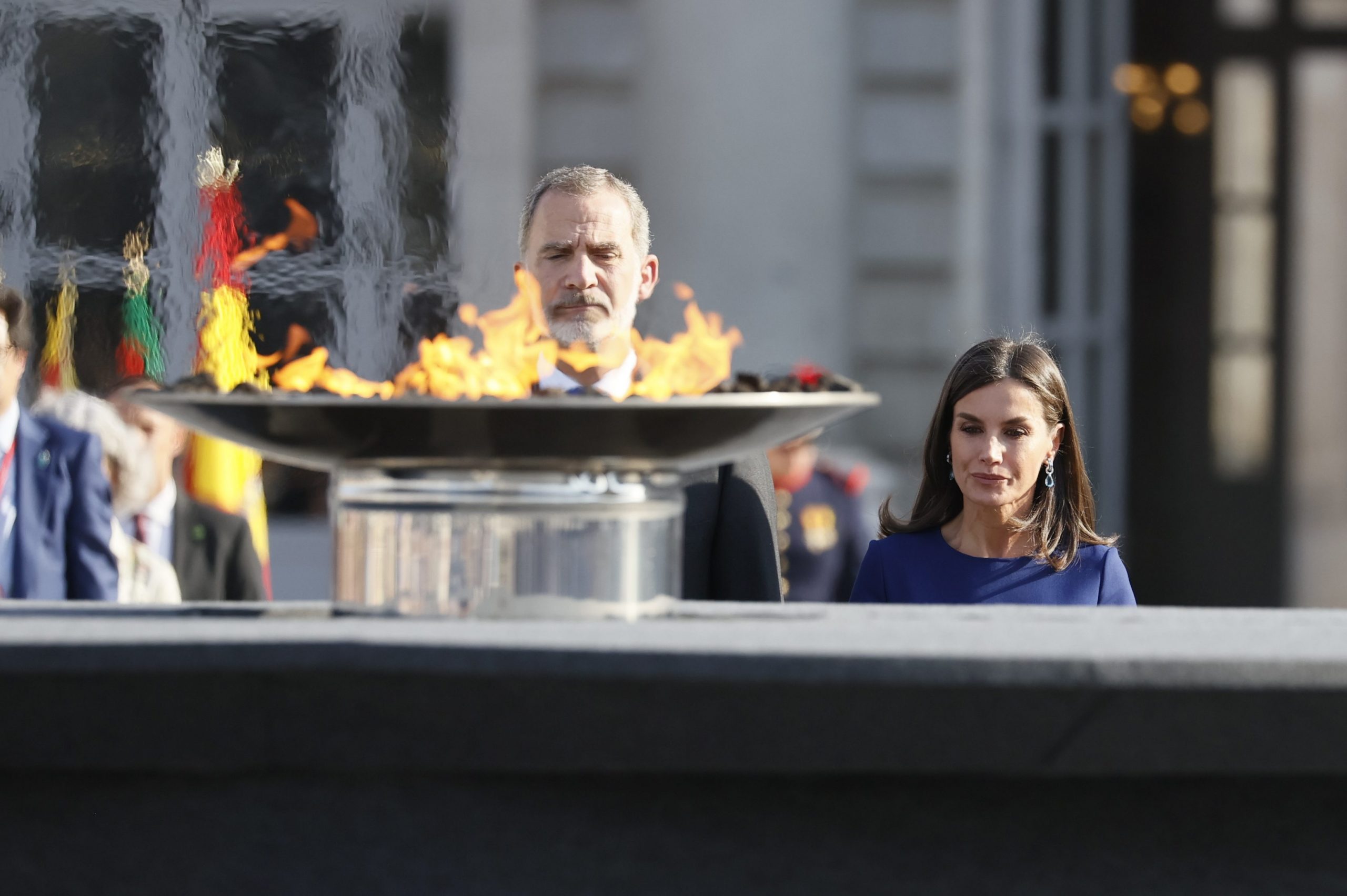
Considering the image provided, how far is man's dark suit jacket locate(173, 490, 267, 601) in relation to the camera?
428cm

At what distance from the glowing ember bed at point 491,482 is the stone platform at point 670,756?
2.8 inches

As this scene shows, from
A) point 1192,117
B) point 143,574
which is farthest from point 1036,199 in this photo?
point 143,574

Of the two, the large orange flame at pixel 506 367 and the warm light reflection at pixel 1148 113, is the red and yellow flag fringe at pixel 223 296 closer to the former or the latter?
the large orange flame at pixel 506 367

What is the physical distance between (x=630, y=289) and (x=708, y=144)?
4.02 metres

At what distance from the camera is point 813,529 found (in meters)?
5.20

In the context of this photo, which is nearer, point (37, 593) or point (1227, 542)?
point (37, 593)

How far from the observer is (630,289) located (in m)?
2.31

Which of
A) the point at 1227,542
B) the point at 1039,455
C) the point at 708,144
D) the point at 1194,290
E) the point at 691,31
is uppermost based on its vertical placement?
the point at 691,31

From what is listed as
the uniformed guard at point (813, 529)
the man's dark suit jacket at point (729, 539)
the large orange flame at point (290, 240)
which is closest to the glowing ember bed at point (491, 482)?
the large orange flame at point (290, 240)

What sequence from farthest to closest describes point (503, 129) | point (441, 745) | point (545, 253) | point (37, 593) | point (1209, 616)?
1. point (503, 129)
2. point (37, 593)
3. point (545, 253)
4. point (1209, 616)
5. point (441, 745)

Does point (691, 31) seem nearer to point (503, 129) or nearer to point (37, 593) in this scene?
point (503, 129)

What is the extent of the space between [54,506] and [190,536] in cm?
133

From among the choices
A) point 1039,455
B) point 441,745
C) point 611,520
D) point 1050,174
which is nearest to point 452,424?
point 611,520

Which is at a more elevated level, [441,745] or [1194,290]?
[1194,290]
